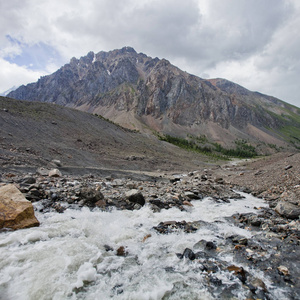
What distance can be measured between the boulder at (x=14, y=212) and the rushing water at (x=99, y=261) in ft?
1.34

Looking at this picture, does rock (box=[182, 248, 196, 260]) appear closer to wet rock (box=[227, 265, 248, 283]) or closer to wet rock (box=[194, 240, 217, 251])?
wet rock (box=[194, 240, 217, 251])

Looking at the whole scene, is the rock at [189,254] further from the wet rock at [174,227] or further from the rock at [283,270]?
the rock at [283,270]

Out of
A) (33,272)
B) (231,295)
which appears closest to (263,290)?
(231,295)

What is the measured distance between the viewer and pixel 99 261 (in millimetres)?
6652

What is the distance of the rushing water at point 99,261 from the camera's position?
5.32m

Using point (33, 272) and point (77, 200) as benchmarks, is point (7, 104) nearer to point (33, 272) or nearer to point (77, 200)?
point (77, 200)

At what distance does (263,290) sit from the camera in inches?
210

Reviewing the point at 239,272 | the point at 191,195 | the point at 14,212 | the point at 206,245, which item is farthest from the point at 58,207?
the point at 191,195

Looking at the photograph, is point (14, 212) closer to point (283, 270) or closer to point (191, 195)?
point (283, 270)

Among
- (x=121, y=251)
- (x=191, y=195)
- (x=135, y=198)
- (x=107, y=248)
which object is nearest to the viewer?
(x=121, y=251)

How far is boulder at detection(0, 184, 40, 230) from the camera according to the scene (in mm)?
7555

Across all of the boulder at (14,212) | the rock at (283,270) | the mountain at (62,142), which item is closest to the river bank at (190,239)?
the rock at (283,270)

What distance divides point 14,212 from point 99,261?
14.3 feet

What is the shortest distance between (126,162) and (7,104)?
36953 millimetres
